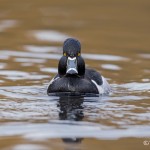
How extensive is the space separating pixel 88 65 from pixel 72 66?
10.0 feet

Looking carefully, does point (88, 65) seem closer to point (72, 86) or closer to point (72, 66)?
point (72, 86)

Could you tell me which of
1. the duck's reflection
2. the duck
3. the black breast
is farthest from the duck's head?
the duck's reflection

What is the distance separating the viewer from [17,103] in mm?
12359

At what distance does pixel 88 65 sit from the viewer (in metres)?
16.1

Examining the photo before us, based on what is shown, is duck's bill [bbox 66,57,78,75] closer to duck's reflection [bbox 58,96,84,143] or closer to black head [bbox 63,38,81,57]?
black head [bbox 63,38,81,57]

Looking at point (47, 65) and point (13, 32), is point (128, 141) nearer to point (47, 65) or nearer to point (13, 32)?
point (47, 65)

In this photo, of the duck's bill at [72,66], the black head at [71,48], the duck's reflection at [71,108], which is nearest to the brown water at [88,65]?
the duck's reflection at [71,108]

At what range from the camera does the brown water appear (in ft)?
34.1

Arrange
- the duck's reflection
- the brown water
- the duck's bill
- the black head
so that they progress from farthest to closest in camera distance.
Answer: the black head → the duck's bill → the duck's reflection → the brown water

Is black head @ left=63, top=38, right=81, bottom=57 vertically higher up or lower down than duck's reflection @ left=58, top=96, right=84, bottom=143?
higher up

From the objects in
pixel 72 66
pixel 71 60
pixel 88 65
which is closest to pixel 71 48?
pixel 71 60

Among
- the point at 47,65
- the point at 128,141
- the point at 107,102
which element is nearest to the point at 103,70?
the point at 47,65

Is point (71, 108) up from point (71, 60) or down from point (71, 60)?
down

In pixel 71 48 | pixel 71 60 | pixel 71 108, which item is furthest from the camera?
pixel 71 48
